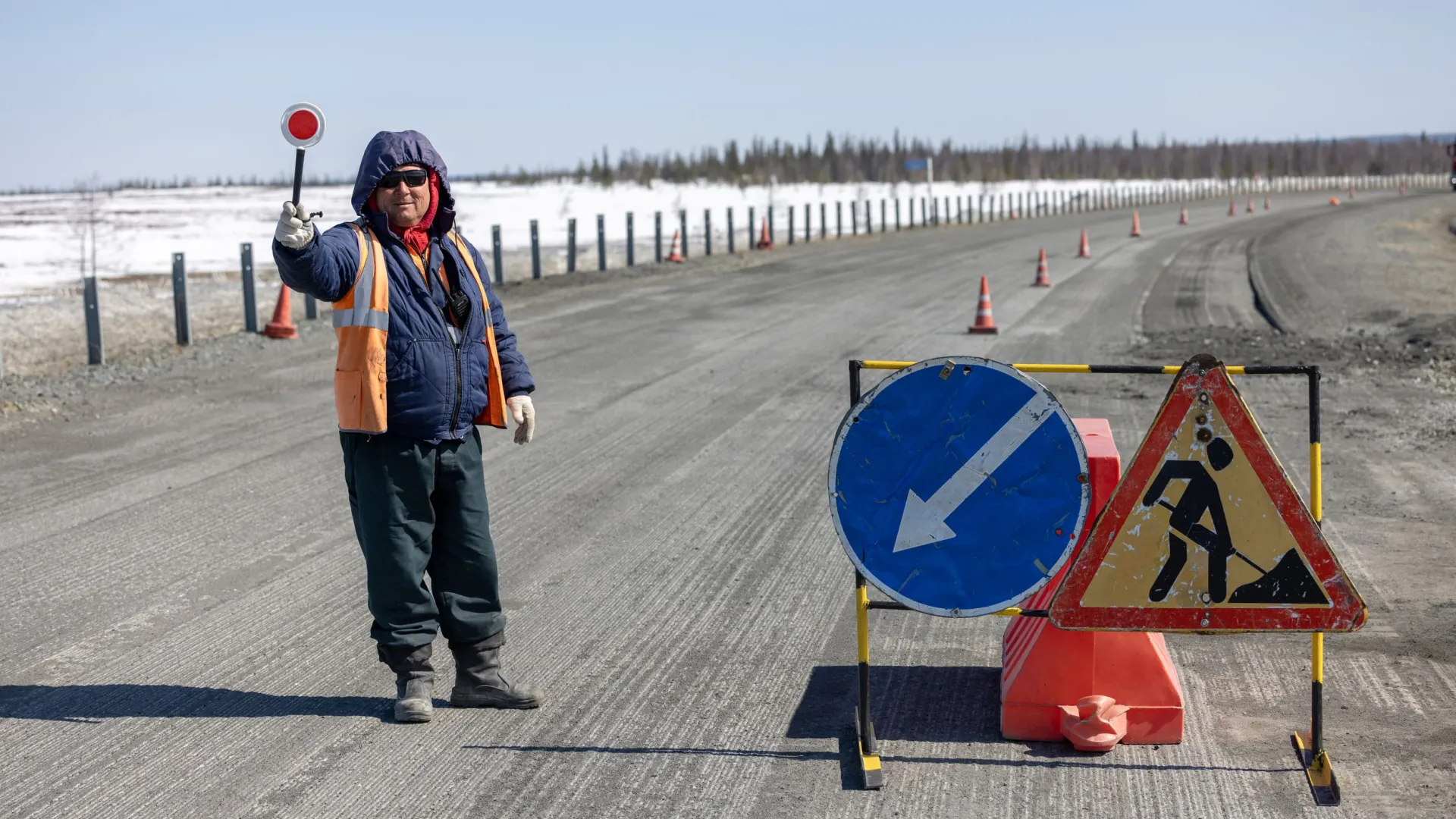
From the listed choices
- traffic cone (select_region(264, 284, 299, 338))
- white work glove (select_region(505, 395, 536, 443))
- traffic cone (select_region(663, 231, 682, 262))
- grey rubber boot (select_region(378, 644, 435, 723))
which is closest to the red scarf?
white work glove (select_region(505, 395, 536, 443))

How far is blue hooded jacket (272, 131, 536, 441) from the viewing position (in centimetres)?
434

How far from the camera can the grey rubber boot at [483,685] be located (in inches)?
185

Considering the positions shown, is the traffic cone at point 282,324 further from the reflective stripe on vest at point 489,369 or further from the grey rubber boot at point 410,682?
the grey rubber boot at point 410,682

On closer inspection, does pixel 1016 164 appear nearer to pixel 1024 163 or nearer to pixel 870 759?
pixel 1024 163

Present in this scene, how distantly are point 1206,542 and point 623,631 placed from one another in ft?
7.95

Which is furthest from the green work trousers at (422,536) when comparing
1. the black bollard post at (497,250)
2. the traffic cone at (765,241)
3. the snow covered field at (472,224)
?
the traffic cone at (765,241)

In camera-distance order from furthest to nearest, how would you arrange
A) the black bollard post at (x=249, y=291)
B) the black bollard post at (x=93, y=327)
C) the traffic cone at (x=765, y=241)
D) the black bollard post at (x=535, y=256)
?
the traffic cone at (x=765, y=241) → the black bollard post at (x=535, y=256) → the black bollard post at (x=249, y=291) → the black bollard post at (x=93, y=327)

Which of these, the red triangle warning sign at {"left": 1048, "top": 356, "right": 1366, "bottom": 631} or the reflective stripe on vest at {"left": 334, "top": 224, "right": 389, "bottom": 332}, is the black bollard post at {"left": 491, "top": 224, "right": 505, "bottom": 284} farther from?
the red triangle warning sign at {"left": 1048, "top": 356, "right": 1366, "bottom": 631}

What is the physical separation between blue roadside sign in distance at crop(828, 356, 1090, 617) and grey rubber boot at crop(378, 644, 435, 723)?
1.50 metres

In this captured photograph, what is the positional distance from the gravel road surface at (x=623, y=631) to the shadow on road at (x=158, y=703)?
0.02 meters

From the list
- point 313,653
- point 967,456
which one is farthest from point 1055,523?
point 313,653

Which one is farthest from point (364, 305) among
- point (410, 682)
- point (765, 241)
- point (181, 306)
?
point (765, 241)

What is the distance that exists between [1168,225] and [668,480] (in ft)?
134

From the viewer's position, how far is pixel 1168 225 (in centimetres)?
4584
